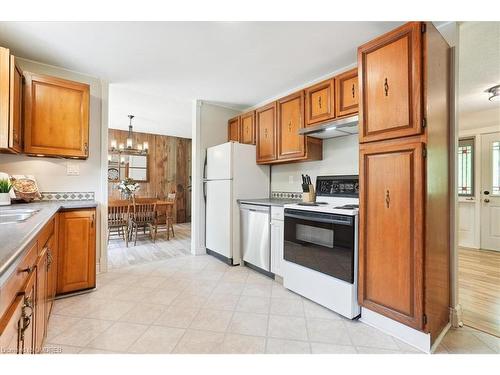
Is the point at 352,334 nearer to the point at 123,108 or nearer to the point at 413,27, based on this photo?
the point at 413,27

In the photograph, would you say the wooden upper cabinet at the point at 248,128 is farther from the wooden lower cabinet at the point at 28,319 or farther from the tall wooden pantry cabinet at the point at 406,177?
the wooden lower cabinet at the point at 28,319

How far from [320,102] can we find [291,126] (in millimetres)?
452

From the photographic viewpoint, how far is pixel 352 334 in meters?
1.73

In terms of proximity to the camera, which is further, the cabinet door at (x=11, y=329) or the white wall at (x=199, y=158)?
the white wall at (x=199, y=158)

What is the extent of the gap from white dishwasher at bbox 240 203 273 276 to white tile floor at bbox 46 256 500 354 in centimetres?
30

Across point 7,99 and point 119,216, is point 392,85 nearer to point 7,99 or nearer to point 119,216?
point 7,99

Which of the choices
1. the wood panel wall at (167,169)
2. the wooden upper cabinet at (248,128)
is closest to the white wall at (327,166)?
the wooden upper cabinet at (248,128)

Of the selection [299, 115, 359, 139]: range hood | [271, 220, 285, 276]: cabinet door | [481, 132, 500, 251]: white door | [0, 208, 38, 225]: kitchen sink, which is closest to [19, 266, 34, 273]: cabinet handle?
[0, 208, 38, 225]: kitchen sink

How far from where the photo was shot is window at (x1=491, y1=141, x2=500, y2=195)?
4004 millimetres

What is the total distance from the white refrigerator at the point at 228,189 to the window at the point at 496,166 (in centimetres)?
380

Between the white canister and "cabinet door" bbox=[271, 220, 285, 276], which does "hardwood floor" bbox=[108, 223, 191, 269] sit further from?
"cabinet door" bbox=[271, 220, 285, 276]

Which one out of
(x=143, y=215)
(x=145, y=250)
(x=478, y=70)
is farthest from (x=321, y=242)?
(x=143, y=215)

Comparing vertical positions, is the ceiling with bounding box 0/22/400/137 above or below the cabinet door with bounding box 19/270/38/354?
above

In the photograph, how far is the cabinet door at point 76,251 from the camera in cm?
219
